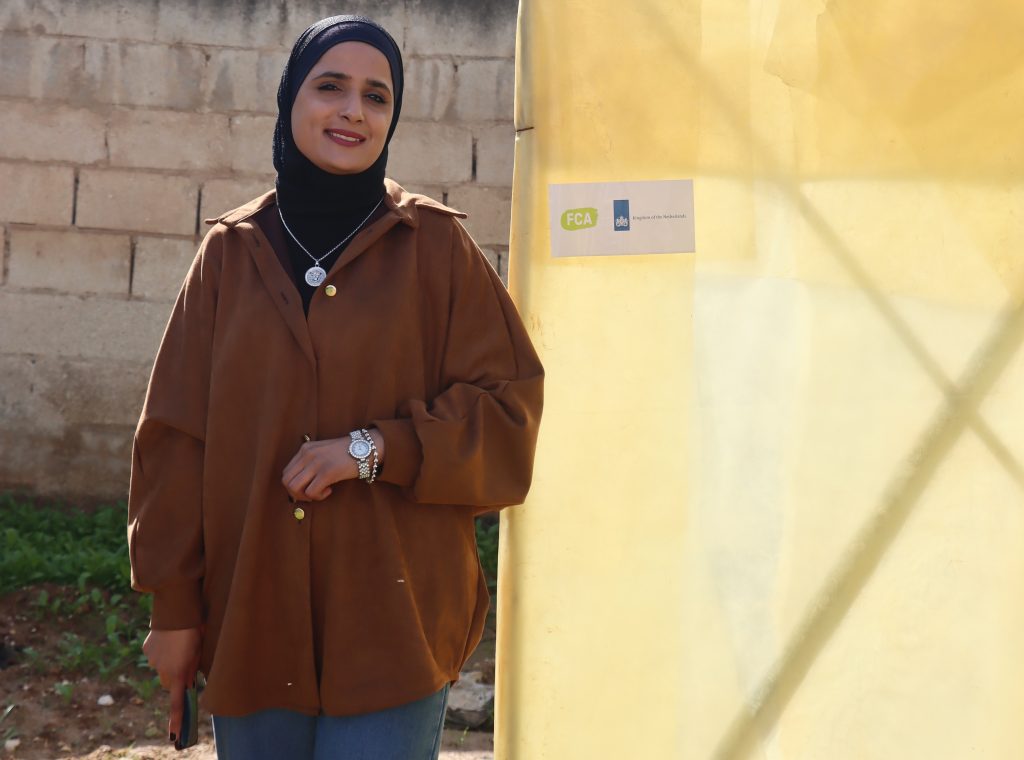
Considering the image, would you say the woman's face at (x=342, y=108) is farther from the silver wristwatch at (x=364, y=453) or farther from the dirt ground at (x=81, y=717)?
the dirt ground at (x=81, y=717)

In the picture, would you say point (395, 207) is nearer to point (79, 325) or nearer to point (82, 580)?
point (82, 580)

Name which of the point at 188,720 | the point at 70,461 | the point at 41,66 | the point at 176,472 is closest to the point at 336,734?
the point at 188,720

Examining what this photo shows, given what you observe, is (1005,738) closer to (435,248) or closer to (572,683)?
(572,683)

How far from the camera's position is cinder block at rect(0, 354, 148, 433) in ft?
18.9

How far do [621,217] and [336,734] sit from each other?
1.35 m

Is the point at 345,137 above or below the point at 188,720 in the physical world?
above

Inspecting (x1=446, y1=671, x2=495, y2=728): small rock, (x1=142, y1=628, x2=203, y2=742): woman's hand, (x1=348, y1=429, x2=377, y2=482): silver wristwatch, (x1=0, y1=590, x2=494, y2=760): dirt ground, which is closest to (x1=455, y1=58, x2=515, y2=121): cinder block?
(x1=0, y1=590, x2=494, y2=760): dirt ground

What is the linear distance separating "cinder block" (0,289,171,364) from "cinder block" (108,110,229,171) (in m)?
0.68

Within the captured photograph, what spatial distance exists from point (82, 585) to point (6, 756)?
3.83ft

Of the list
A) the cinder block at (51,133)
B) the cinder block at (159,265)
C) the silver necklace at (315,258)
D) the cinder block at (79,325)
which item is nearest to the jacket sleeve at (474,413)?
the silver necklace at (315,258)

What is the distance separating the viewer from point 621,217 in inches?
111

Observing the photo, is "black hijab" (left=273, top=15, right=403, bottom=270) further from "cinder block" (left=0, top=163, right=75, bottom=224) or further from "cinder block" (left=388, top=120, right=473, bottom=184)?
"cinder block" (left=0, top=163, right=75, bottom=224)

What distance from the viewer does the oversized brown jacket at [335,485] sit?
217cm

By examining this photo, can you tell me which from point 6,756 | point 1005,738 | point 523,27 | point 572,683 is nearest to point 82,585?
point 6,756
